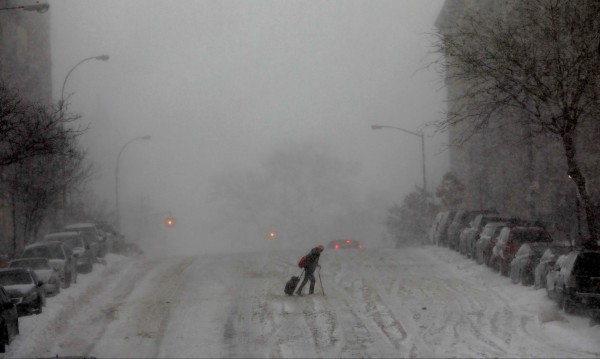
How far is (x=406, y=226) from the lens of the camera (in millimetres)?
75062

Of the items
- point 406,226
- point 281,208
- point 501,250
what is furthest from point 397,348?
point 281,208

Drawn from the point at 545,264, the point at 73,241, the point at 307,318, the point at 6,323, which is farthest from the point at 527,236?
the point at 73,241

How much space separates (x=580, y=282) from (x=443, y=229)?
18376 mm

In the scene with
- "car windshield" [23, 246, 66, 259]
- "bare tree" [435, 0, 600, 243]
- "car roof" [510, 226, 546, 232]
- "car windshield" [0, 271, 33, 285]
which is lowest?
"car windshield" [0, 271, 33, 285]

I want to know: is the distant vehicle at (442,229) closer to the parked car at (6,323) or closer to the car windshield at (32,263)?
the car windshield at (32,263)

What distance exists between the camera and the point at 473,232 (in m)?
30.5

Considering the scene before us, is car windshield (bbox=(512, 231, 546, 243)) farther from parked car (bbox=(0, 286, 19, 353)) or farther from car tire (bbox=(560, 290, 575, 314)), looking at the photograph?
parked car (bbox=(0, 286, 19, 353))

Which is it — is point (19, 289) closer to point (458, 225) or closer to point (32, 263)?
point (32, 263)

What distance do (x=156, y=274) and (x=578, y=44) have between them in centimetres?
1543

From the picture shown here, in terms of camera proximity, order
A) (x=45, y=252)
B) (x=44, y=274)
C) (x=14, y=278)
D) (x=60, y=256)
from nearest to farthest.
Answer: (x=14, y=278) < (x=44, y=274) < (x=60, y=256) < (x=45, y=252)

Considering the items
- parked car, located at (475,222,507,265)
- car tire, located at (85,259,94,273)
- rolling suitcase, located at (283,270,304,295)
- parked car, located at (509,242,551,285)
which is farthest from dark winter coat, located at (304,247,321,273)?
→ car tire, located at (85,259,94,273)

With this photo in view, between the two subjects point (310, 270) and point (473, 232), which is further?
point (473, 232)

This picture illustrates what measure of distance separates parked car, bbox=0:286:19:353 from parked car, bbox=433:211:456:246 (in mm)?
22654

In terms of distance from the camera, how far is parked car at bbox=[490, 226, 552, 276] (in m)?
25.4
